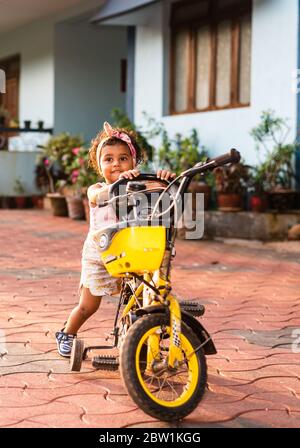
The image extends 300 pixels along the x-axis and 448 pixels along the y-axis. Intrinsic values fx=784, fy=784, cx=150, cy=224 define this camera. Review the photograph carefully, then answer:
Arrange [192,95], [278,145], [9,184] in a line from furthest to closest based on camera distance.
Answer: [9,184] → [192,95] → [278,145]

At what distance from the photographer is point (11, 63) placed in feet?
52.9

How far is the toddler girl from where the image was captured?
11.3 ft

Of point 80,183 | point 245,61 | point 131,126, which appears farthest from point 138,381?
point 80,183

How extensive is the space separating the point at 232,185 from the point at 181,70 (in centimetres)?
248

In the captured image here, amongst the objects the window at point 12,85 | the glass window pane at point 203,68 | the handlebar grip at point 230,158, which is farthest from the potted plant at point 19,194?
the handlebar grip at point 230,158

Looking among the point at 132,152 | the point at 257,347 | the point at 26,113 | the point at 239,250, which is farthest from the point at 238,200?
the point at 26,113

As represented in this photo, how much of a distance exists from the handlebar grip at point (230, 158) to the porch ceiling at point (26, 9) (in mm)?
10571

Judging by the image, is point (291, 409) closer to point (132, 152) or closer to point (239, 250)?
point (132, 152)

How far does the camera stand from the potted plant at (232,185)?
9.08 meters

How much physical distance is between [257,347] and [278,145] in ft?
16.6

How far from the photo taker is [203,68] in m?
10.5

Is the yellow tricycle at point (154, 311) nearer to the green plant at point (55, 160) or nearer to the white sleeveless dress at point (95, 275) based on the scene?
the white sleeveless dress at point (95, 275)

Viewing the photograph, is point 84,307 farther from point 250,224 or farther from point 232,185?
point 232,185

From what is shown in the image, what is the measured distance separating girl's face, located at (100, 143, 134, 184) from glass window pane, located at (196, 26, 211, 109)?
23.3 feet
